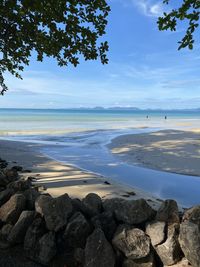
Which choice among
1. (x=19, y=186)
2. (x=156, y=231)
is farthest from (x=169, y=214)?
(x=19, y=186)

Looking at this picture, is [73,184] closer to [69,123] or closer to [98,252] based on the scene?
[98,252]

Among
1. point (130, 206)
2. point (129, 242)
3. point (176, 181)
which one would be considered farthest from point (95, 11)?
Result: point (176, 181)

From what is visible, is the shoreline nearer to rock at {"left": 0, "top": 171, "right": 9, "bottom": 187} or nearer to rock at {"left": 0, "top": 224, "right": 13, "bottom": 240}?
rock at {"left": 0, "top": 171, "right": 9, "bottom": 187}

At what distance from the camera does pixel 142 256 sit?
464 centimetres

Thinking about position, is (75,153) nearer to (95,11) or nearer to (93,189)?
(93,189)

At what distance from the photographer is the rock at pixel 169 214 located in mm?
4902

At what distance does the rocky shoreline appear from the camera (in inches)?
182

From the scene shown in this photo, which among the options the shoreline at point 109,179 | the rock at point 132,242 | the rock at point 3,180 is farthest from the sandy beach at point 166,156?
the rock at point 132,242

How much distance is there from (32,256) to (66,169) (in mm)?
7513

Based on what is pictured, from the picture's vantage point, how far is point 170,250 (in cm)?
455

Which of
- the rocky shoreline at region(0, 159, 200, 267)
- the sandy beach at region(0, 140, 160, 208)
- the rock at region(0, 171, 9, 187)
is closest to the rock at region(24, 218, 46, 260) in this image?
the rocky shoreline at region(0, 159, 200, 267)

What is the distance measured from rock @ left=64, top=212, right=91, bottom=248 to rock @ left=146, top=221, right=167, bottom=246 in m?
0.90

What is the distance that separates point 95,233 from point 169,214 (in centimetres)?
110

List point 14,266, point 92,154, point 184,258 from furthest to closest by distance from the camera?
point 92,154 → point 14,266 → point 184,258
